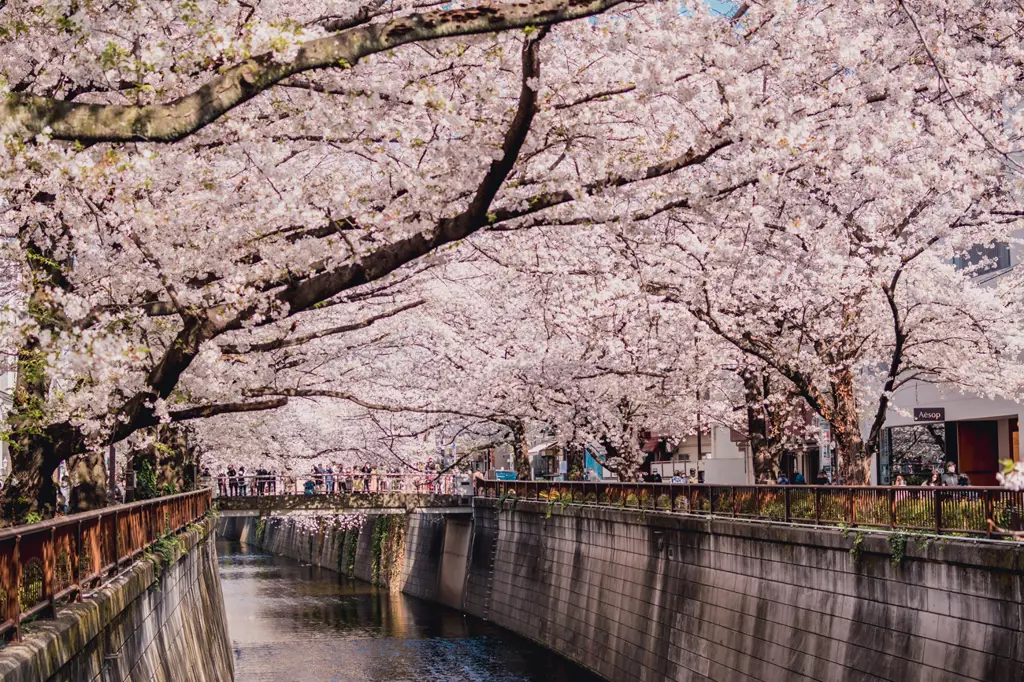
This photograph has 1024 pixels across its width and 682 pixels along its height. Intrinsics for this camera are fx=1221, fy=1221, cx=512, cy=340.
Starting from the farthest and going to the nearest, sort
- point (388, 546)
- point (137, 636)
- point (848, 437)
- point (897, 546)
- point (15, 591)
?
point (388, 546) < point (848, 437) < point (897, 546) < point (137, 636) < point (15, 591)

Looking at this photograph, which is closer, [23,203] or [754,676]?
[23,203]

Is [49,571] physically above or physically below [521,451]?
below

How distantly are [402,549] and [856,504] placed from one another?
3862 cm

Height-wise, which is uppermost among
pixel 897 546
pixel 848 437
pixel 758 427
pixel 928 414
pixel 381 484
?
pixel 928 414

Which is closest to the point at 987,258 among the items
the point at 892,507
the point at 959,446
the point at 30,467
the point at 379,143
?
the point at 959,446

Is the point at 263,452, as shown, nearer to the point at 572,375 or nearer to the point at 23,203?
the point at 572,375

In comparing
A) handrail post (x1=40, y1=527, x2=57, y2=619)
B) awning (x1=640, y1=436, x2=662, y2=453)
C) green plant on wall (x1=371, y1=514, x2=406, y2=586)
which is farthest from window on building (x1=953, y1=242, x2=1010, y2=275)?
green plant on wall (x1=371, y1=514, x2=406, y2=586)

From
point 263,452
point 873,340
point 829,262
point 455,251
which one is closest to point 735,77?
point 455,251

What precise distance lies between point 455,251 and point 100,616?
890 cm

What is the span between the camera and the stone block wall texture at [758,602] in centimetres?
1573

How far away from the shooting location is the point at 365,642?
3803cm

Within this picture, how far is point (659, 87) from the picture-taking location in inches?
509

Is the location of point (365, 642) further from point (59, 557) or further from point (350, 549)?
point (59, 557)

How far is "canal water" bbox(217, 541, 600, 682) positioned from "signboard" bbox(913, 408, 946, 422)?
12267 millimetres
